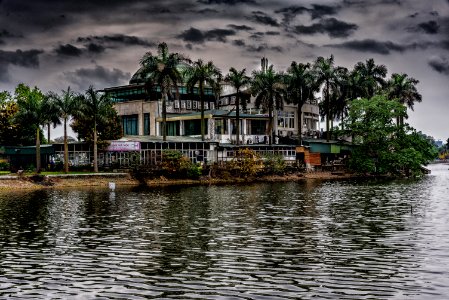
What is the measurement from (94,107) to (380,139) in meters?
50.1

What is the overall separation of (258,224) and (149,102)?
294 ft

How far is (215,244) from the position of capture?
2972 centimetres

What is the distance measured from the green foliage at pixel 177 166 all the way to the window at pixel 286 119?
1599 inches

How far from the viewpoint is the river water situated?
2033 centimetres

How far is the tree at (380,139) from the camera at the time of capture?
105312mm

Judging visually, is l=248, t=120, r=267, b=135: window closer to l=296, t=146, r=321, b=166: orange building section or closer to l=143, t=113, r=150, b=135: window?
l=296, t=146, r=321, b=166: orange building section

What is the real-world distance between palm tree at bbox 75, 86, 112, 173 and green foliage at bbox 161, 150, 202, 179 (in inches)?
415

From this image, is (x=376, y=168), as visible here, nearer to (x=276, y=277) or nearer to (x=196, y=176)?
(x=196, y=176)

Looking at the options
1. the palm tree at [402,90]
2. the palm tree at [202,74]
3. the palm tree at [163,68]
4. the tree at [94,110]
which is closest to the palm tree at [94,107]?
the tree at [94,110]

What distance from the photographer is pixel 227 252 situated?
2730 centimetres

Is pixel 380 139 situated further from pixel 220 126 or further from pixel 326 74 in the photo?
pixel 220 126

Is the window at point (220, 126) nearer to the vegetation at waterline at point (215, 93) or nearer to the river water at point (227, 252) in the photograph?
the vegetation at waterline at point (215, 93)

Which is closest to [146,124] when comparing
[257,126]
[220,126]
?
[220,126]

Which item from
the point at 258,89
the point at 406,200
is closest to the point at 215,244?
the point at 406,200
